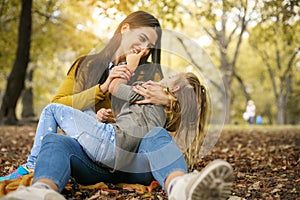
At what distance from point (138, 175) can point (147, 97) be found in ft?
1.86

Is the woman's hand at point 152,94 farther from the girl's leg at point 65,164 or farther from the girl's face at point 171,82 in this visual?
the girl's leg at point 65,164

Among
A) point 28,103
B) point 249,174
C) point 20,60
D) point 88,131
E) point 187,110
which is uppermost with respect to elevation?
point 20,60

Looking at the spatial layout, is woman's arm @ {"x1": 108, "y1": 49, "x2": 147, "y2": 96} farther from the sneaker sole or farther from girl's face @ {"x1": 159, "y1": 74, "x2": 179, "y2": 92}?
the sneaker sole

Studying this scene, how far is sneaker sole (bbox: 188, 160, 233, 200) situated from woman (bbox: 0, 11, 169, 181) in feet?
3.61

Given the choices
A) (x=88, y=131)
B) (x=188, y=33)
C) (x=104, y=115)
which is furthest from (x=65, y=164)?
(x=188, y=33)

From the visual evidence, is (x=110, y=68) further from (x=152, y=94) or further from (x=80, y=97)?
(x=152, y=94)

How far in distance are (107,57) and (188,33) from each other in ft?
60.3

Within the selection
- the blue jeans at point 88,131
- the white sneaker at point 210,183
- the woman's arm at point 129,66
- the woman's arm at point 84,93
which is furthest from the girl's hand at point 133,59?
the white sneaker at point 210,183

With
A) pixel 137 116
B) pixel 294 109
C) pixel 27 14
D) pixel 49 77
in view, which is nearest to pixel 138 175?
pixel 137 116

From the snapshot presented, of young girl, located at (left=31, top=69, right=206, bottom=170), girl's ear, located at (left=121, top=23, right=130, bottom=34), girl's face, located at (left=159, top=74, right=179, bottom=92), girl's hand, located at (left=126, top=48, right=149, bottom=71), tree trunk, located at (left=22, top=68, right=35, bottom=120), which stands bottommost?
tree trunk, located at (left=22, top=68, right=35, bottom=120)

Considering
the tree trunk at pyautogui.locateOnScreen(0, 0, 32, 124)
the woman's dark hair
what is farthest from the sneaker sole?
the tree trunk at pyautogui.locateOnScreen(0, 0, 32, 124)

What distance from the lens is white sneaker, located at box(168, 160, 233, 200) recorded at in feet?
6.48

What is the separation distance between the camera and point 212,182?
1992 millimetres

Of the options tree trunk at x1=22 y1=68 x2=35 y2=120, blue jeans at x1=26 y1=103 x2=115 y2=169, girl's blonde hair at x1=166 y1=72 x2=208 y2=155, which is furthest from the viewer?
tree trunk at x1=22 y1=68 x2=35 y2=120
